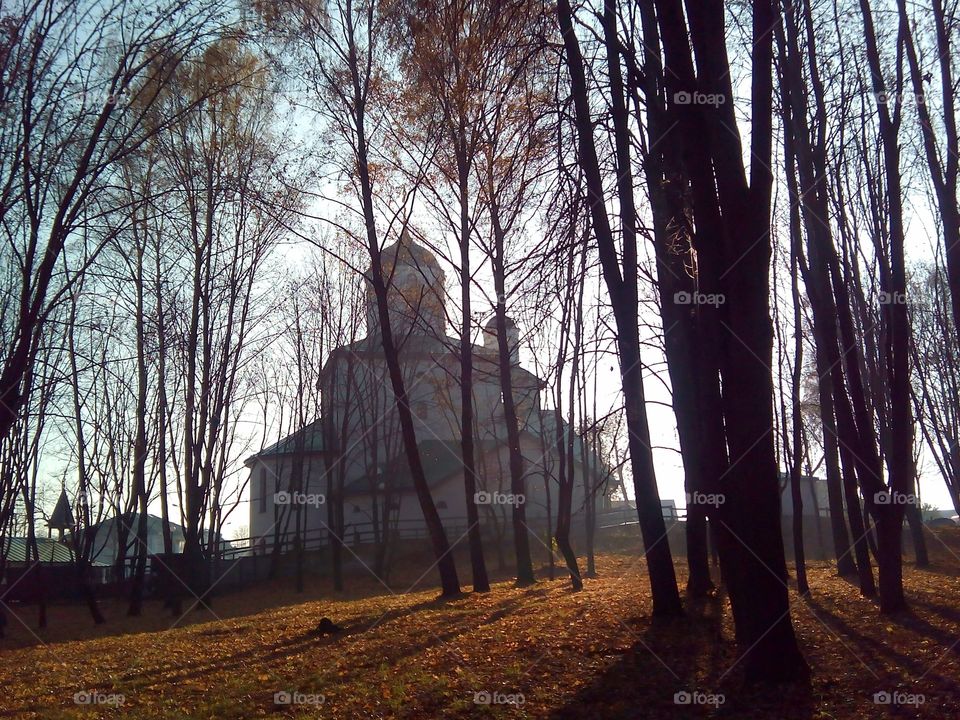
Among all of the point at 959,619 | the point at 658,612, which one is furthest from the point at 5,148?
the point at 959,619

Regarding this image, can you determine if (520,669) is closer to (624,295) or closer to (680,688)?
(680,688)

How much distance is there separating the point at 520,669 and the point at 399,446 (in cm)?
3327

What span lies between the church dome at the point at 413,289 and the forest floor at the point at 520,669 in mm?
8249

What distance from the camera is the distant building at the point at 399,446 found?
103ft

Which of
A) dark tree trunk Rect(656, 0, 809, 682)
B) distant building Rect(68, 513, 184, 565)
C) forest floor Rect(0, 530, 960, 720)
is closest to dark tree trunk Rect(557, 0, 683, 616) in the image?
forest floor Rect(0, 530, 960, 720)

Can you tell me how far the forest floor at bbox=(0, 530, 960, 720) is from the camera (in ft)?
20.9

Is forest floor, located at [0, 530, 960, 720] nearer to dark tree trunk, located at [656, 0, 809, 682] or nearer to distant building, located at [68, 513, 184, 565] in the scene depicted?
dark tree trunk, located at [656, 0, 809, 682]

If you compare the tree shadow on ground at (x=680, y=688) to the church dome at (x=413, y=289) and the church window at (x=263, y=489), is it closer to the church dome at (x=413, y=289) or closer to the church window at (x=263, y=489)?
the church dome at (x=413, y=289)

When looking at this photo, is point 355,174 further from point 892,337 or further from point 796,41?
point 892,337

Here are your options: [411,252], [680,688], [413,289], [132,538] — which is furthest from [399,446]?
[680,688]

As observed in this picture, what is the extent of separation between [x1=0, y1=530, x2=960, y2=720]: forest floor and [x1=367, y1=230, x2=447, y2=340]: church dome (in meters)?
8.25

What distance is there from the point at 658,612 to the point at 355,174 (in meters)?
11.6

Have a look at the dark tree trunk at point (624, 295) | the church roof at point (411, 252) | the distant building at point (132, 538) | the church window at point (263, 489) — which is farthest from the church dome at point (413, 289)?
the distant building at point (132, 538)

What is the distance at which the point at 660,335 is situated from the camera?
1391 centimetres
